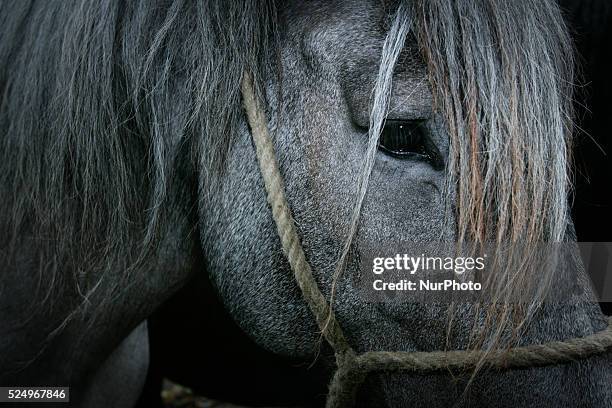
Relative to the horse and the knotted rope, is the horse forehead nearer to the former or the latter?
the horse

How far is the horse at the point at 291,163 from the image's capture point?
4.18ft

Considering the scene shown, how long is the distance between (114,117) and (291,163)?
1.29 ft

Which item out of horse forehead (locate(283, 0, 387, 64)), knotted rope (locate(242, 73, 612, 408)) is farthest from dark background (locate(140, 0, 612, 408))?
horse forehead (locate(283, 0, 387, 64))

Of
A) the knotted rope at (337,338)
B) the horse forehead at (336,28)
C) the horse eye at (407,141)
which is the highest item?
the horse forehead at (336,28)

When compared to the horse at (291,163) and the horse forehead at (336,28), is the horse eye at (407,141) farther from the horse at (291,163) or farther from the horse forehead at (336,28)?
the horse forehead at (336,28)

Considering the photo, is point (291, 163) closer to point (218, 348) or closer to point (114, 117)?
point (114, 117)

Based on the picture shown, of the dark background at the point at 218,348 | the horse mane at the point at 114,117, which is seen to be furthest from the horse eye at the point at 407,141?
the dark background at the point at 218,348

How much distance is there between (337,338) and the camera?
137 centimetres

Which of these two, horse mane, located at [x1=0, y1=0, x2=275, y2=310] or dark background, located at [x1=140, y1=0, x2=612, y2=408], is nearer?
horse mane, located at [x1=0, y1=0, x2=275, y2=310]

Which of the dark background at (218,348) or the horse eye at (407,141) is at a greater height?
the horse eye at (407,141)

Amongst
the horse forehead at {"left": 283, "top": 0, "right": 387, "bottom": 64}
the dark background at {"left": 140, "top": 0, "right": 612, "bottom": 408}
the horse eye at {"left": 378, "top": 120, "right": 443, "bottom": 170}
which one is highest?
the horse forehead at {"left": 283, "top": 0, "right": 387, "bottom": 64}

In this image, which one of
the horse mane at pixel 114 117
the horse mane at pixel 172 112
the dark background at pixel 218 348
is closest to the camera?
the horse mane at pixel 172 112

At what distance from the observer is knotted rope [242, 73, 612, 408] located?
128cm

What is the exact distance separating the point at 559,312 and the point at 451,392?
0.88 feet
